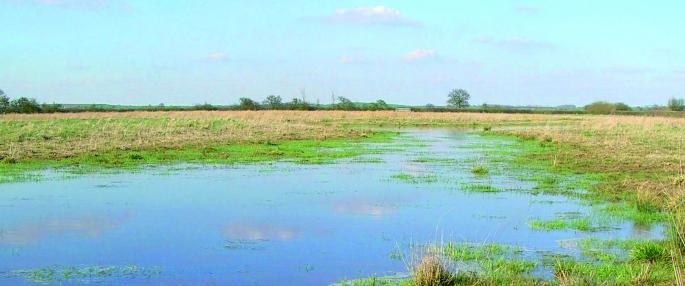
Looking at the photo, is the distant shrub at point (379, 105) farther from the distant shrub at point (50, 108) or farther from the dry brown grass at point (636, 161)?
the dry brown grass at point (636, 161)

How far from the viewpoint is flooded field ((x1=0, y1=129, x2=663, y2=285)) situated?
8.14m

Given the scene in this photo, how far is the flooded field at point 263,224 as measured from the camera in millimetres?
8141

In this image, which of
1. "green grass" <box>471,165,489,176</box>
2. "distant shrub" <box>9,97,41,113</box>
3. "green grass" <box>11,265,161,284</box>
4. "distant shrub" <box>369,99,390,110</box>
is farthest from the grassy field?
"distant shrub" <box>369,99,390,110</box>

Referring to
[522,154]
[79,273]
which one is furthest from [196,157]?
[79,273]

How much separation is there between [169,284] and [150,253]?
166cm

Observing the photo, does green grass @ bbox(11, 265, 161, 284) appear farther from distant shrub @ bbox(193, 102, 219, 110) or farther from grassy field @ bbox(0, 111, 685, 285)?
distant shrub @ bbox(193, 102, 219, 110)

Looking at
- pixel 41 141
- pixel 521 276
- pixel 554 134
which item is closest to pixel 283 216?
pixel 521 276

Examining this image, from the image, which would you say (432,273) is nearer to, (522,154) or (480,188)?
(480,188)

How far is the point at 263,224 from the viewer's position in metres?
11.1

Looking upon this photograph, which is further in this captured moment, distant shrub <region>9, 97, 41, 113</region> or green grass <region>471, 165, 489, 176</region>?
distant shrub <region>9, 97, 41, 113</region>

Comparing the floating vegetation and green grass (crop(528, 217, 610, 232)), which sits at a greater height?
green grass (crop(528, 217, 610, 232))

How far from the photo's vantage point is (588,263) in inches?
322

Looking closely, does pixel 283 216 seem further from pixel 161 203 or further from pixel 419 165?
pixel 419 165

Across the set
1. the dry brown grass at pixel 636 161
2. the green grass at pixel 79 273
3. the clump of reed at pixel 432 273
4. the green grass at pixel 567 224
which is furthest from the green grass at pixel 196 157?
the clump of reed at pixel 432 273
